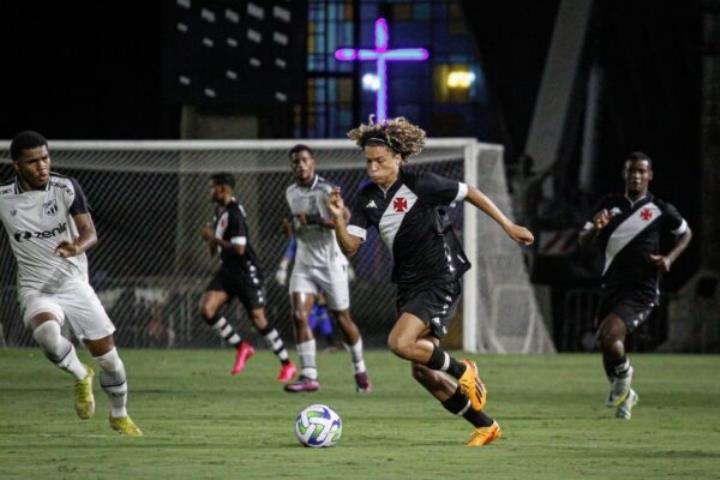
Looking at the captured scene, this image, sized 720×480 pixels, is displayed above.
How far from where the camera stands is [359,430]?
40.6 feet

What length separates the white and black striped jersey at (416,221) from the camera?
11.2 m

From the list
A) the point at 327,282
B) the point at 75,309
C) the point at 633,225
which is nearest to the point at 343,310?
the point at 327,282

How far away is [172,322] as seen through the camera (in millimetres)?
25578

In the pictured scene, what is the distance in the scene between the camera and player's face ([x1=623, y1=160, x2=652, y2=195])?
1415 centimetres

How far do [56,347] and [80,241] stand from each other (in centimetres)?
78

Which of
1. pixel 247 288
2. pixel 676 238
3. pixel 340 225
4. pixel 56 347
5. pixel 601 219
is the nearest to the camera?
pixel 340 225

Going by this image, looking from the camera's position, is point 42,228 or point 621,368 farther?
point 621,368

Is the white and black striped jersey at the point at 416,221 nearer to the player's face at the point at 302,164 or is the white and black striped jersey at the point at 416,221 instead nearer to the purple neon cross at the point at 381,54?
the player's face at the point at 302,164

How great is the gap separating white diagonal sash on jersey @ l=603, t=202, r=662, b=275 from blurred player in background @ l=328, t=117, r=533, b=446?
346cm

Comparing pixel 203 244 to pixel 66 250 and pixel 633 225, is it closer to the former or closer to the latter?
pixel 633 225

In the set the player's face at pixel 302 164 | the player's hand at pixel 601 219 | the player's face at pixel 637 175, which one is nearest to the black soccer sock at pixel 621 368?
the player's hand at pixel 601 219

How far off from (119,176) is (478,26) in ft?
42.5

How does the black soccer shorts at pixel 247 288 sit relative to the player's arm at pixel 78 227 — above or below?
below

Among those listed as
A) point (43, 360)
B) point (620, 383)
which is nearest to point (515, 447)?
point (620, 383)
